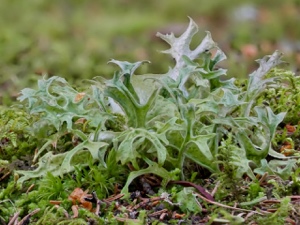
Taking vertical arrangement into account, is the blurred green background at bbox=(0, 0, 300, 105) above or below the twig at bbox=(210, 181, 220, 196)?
above

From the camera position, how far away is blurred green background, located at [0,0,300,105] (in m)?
5.03

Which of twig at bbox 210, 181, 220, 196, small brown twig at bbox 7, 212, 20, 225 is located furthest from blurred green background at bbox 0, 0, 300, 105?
twig at bbox 210, 181, 220, 196

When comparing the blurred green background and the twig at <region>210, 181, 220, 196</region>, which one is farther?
the blurred green background

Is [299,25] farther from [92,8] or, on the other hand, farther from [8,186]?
[8,186]

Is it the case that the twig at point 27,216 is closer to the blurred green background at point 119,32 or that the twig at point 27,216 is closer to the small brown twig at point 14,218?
the small brown twig at point 14,218

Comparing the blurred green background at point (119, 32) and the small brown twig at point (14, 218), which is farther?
the blurred green background at point (119, 32)

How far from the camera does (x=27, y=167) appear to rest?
227 cm

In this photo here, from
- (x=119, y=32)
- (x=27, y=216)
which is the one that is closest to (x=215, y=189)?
(x=27, y=216)

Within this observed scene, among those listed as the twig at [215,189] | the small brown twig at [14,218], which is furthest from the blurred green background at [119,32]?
the twig at [215,189]

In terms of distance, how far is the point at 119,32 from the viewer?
6.90 metres

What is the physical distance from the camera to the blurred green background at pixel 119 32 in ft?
16.5

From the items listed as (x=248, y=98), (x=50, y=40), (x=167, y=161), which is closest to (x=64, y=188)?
(x=167, y=161)

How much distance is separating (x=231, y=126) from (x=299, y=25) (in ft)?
17.1

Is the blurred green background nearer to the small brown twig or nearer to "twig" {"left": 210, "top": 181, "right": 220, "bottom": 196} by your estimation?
the small brown twig
